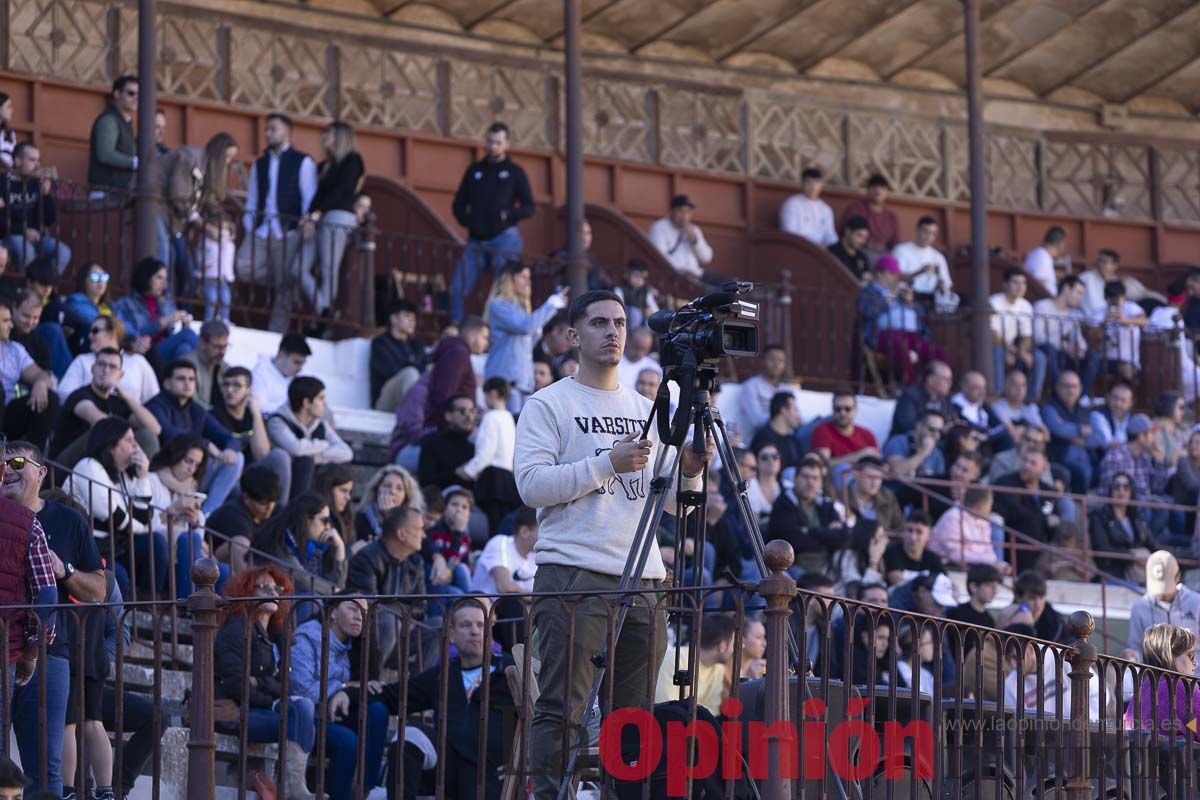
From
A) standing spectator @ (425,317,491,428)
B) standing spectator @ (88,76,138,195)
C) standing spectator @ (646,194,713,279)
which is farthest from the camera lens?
standing spectator @ (646,194,713,279)

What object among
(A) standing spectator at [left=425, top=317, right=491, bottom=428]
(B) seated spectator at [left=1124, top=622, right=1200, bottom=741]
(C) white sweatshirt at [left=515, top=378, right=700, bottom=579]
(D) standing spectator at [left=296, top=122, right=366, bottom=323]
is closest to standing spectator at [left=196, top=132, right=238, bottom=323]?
(D) standing spectator at [left=296, top=122, right=366, bottom=323]

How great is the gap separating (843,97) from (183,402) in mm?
11901

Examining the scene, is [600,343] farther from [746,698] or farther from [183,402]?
[183,402]

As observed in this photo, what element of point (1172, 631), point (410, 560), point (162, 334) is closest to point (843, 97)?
point (162, 334)

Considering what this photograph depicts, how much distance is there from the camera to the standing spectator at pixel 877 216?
20.0 metres

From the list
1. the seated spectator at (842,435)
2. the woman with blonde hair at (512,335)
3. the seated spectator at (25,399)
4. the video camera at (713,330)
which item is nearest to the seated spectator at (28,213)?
the seated spectator at (25,399)

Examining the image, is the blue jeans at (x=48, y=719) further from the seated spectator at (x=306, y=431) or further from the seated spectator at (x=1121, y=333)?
the seated spectator at (x=1121, y=333)

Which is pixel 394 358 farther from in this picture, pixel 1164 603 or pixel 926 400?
pixel 1164 603

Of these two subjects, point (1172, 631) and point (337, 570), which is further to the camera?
point (337, 570)

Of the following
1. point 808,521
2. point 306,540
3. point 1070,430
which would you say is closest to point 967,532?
point 808,521

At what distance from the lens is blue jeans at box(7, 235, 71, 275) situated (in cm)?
1475

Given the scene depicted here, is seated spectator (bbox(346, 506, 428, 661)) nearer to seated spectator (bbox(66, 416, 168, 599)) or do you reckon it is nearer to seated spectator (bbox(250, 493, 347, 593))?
seated spectator (bbox(250, 493, 347, 593))

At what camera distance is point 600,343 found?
23.2ft

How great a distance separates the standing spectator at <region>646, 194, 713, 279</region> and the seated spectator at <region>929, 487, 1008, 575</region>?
14.8 ft
